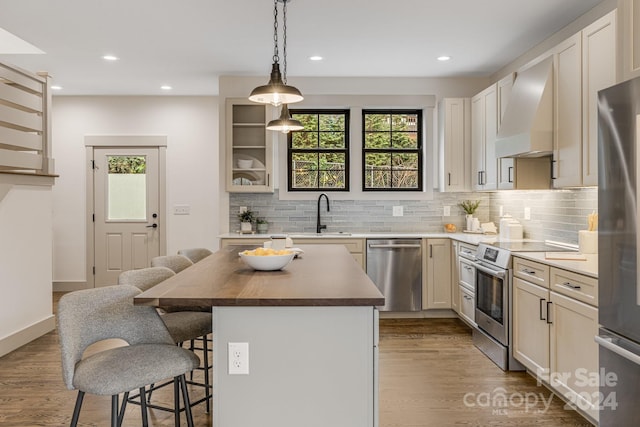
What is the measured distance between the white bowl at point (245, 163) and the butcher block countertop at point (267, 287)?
259 centimetres

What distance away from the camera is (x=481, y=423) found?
2709 mm

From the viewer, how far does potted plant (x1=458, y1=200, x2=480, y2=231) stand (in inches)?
215

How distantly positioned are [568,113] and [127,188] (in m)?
5.54

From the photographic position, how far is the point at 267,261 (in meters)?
2.52

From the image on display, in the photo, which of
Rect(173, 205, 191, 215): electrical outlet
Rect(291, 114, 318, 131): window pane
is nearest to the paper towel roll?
Rect(291, 114, 318, 131): window pane

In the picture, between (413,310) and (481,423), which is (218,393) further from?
(413,310)

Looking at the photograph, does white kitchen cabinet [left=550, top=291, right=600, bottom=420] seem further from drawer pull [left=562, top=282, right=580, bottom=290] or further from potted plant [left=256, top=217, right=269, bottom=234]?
potted plant [left=256, top=217, right=269, bottom=234]

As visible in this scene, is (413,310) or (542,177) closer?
(542,177)

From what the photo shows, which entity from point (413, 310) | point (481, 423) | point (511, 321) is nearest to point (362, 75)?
point (413, 310)

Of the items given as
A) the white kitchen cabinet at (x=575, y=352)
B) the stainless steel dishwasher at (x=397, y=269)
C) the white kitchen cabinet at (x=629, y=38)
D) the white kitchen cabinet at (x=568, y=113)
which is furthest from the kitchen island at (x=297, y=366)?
the stainless steel dishwasher at (x=397, y=269)

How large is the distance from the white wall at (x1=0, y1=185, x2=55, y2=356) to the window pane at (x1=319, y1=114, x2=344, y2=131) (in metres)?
3.09

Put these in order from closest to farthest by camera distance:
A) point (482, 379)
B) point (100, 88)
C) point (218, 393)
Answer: point (218, 393) → point (482, 379) → point (100, 88)

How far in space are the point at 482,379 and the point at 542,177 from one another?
1803 mm

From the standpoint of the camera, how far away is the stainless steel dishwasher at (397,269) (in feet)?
16.6
